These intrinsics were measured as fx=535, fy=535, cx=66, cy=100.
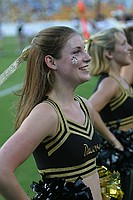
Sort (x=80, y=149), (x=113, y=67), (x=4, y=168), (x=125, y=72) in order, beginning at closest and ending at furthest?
(x=4, y=168), (x=80, y=149), (x=113, y=67), (x=125, y=72)

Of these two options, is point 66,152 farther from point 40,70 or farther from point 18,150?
point 40,70

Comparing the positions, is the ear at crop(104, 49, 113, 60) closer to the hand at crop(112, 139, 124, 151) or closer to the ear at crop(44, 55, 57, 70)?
the hand at crop(112, 139, 124, 151)

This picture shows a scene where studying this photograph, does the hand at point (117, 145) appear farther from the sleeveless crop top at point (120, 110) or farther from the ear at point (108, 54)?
the ear at point (108, 54)

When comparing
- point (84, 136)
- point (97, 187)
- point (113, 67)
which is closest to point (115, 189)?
point (97, 187)

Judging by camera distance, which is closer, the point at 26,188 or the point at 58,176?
the point at 58,176

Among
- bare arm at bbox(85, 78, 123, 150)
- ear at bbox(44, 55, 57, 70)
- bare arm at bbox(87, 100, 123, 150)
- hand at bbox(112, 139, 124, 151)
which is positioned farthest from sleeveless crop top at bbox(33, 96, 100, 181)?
hand at bbox(112, 139, 124, 151)

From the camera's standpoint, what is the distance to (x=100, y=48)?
3.88 meters

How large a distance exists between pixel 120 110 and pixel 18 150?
67.4 inches

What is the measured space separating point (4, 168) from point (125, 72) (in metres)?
2.22

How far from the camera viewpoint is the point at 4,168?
200 cm

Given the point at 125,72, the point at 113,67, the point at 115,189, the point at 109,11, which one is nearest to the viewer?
the point at 115,189

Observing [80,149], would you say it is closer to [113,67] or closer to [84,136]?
[84,136]

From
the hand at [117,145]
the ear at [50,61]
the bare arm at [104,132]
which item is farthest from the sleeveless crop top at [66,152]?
the hand at [117,145]

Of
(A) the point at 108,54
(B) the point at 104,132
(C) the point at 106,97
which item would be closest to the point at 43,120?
(B) the point at 104,132
